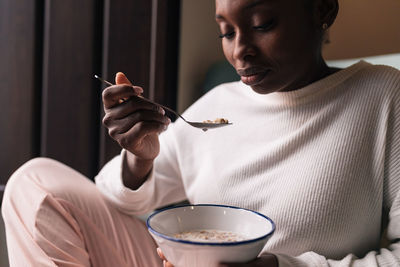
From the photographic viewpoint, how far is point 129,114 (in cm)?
81

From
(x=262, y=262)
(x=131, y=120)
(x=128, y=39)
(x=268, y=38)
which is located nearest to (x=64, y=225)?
(x=131, y=120)

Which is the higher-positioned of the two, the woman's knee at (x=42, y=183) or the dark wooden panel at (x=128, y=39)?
the dark wooden panel at (x=128, y=39)

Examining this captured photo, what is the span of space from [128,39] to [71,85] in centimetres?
30

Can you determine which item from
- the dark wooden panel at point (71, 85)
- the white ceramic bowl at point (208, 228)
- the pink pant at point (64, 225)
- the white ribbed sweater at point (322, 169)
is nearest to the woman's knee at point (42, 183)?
the pink pant at point (64, 225)

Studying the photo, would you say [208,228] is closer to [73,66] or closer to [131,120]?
[131,120]

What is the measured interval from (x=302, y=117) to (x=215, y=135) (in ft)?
0.79

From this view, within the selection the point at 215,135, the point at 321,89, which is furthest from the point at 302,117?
the point at 215,135

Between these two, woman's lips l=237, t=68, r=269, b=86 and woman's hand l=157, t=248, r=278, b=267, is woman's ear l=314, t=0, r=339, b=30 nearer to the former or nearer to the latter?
woman's lips l=237, t=68, r=269, b=86

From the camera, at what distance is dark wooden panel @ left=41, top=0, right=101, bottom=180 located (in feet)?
5.11

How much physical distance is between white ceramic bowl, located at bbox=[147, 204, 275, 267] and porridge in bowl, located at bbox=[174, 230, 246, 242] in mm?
12

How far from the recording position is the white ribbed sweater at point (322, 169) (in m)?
0.83

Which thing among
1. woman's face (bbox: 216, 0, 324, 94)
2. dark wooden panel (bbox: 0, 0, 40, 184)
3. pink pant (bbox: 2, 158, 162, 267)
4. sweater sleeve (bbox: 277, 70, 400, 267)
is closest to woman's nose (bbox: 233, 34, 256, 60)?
woman's face (bbox: 216, 0, 324, 94)

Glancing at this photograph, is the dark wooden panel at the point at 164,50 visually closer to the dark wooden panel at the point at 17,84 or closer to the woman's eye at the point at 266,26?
the dark wooden panel at the point at 17,84

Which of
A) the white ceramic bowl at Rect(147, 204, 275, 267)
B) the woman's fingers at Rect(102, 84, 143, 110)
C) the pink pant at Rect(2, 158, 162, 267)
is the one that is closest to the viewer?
the white ceramic bowl at Rect(147, 204, 275, 267)
